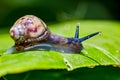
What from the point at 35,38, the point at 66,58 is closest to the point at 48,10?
the point at 35,38

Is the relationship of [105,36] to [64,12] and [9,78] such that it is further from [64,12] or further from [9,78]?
[64,12]

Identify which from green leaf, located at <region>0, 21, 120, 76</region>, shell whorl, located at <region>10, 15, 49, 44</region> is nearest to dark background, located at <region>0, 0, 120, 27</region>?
green leaf, located at <region>0, 21, 120, 76</region>

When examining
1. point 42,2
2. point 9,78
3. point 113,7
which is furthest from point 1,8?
point 9,78

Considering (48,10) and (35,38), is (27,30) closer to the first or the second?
(35,38)

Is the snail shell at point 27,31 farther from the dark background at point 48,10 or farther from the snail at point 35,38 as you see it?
the dark background at point 48,10

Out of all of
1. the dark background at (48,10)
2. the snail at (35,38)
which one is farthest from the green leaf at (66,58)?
the dark background at (48,10)

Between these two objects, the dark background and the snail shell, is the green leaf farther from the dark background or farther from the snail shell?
the dark background

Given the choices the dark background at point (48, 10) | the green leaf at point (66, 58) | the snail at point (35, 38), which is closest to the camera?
the green leaf at point (66, 58)
